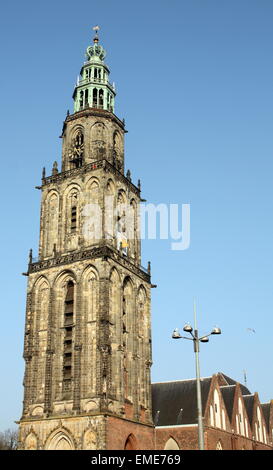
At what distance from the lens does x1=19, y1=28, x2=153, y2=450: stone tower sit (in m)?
42.4

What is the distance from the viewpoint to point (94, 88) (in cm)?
5753

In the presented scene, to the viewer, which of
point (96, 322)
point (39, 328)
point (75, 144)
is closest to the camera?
point (96, 322)

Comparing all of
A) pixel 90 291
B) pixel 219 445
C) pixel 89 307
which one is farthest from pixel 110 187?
pixel 219 445

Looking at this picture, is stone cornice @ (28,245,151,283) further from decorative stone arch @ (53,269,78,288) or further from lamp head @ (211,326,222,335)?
lamp head @ (211,326,222,335)

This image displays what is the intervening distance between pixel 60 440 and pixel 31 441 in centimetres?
269

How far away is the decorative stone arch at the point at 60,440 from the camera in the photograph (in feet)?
136

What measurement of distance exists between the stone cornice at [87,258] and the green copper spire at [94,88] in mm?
16894

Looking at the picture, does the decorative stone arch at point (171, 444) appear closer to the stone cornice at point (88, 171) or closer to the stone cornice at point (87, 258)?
the stone cornice at point (87, 258)

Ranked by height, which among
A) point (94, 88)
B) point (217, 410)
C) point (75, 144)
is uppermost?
point (94, 88)

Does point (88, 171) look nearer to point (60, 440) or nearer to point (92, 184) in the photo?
point (92, 184)

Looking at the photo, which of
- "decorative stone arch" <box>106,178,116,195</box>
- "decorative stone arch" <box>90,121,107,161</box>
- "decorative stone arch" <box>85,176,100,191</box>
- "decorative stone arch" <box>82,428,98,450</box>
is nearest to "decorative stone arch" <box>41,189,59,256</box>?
"decorative stone arch" <box>85,176,100,191</box>

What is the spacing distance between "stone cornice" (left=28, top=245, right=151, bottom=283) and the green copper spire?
55.4ft

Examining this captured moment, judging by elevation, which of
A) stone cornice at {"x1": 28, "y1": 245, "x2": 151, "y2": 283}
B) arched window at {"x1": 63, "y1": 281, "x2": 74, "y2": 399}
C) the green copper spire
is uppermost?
the green copper spire

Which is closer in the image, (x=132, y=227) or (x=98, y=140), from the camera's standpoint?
(x=132, y=227)
